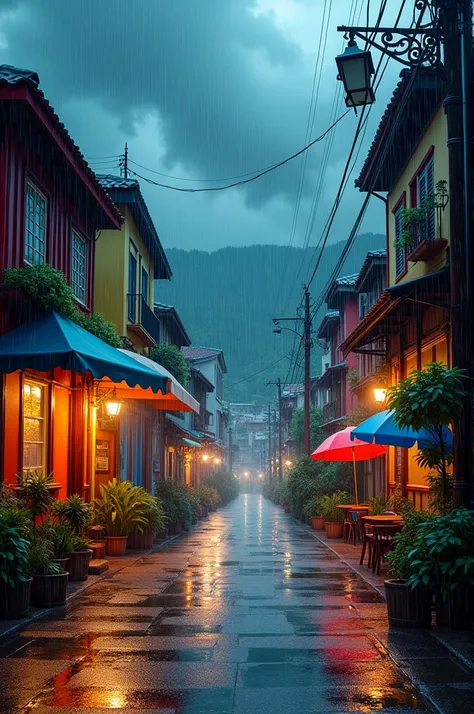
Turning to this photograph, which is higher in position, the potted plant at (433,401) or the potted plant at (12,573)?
the potted plant at (433,401)

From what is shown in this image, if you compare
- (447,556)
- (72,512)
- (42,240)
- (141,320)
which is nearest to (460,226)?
(447,556)

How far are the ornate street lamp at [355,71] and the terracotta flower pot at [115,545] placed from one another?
10.5 m

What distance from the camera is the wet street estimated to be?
627 cm

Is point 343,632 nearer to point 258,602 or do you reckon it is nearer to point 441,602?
point 441,602

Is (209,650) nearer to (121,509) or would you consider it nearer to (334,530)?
(121,509)

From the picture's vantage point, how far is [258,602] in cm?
1103

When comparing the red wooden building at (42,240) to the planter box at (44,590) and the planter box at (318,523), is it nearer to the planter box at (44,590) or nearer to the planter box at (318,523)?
the planter box at (44,590)

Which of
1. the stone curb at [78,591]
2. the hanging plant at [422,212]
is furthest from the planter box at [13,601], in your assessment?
the hanging plant at [422,212]

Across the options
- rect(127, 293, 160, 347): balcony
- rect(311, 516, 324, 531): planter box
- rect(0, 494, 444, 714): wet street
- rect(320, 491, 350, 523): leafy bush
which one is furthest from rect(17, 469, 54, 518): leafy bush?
rect(311, 516, 324, 531): planter box

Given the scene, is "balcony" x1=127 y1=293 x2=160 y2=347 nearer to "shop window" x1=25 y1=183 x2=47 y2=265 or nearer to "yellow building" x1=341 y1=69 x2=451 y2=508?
"yellow building" x1=341 y1=69 x2=451 y2=508

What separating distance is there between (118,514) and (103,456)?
14.8 feet

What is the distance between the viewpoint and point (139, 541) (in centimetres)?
1873

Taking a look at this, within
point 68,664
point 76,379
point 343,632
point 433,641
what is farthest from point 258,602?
point 76,379

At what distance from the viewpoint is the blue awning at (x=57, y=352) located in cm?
1159
